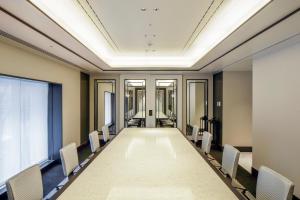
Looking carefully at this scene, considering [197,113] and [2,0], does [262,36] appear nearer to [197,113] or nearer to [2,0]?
[2,0]

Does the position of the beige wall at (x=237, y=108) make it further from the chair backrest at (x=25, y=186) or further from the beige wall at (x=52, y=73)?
the chair backrest at (x=25, y=186)

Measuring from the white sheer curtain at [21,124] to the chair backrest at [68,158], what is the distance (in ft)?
5.07

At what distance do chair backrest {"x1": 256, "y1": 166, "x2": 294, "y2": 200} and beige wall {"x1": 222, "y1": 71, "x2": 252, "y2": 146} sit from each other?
469 centimetres

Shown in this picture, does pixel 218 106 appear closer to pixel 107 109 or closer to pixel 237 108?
pixel 237 108

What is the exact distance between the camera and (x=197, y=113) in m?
9.36

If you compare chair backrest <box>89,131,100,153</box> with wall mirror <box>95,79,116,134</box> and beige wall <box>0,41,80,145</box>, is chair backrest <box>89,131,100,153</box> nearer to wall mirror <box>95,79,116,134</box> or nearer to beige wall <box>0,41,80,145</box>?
beige wall <box>0,41,80,145</box>

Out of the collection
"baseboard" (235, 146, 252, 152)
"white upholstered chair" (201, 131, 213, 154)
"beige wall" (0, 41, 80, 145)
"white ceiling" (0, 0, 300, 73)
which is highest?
"white ceiling" (0, 0, 300, 73)

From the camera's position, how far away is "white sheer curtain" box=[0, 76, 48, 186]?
3.60 metres

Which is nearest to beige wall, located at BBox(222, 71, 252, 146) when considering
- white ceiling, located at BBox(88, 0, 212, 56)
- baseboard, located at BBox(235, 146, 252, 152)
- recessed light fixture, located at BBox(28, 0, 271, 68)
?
baseboard, located at BBox(235, 146, 252, 152)

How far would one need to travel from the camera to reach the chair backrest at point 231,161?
246cm

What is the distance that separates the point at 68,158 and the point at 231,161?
1837 mm

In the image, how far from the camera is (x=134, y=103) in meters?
9.94

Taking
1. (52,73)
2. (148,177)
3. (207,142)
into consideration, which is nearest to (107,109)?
(52,73)

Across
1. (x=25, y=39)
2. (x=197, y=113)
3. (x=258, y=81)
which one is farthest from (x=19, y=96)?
(x=197, y=113)
